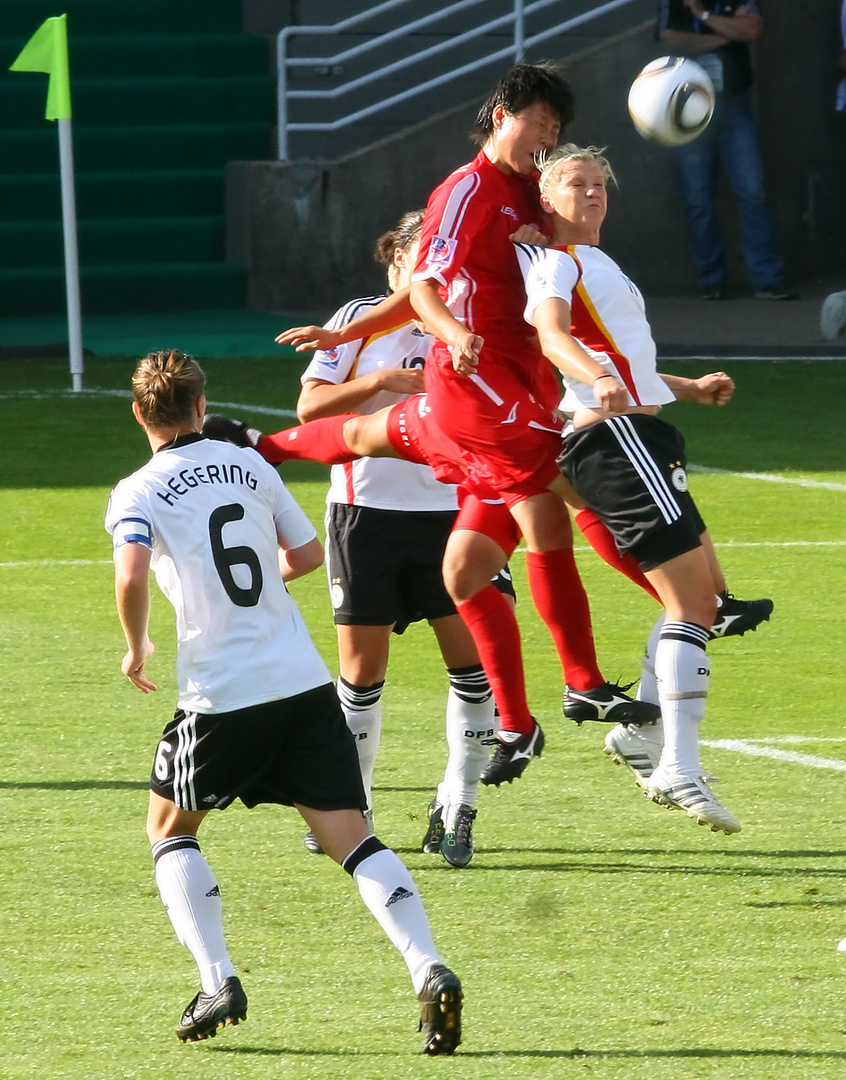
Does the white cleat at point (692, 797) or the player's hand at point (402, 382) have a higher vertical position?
the player's hand at point (402, 382)

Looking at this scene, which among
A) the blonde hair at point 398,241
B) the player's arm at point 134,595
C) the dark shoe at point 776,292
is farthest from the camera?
the dark shoe at point 776,292

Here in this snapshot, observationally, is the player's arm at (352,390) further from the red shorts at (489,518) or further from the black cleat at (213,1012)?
the black cleat at (213,1012)

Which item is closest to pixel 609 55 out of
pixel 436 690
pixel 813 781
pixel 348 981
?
pixel 436 690

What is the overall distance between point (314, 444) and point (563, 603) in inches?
35.2

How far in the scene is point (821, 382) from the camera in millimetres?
15133

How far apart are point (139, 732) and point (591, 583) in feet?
10.6

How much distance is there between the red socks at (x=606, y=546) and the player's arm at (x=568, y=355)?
1.87 feet

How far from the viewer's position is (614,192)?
750 inches

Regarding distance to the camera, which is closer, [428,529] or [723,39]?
[428,529]

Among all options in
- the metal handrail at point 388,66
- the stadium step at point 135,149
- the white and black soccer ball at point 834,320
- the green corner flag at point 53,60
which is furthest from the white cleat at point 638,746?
the stadium step at point 135,149

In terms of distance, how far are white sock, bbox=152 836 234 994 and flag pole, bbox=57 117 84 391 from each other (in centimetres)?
1026

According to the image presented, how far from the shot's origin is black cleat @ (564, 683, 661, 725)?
5594mm

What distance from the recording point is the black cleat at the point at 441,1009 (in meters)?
4.07

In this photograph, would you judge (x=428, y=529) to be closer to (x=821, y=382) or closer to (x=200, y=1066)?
(x=200, y=1066)
